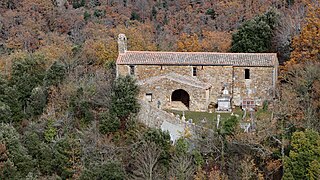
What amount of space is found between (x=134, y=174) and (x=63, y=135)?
20.7 feet

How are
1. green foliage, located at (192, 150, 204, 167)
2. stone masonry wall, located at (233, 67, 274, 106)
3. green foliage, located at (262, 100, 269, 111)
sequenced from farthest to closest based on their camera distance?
1. stone masonry wall, located at (233, 67, 274, 106)
2. green foliage, located at (262, 100, 269, 111)
3. green foliage, located at (192, 150, 204, 167)

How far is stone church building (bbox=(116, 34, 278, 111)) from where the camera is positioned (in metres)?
35.0

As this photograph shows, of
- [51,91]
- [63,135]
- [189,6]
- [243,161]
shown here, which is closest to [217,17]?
[189,6]

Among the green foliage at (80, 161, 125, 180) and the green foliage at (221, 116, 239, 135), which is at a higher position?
the green foliage at (221, 116, 239, 135)

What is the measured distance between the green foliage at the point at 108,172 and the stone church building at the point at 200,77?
6.47 meters

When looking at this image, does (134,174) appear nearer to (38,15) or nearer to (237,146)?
(237,146)

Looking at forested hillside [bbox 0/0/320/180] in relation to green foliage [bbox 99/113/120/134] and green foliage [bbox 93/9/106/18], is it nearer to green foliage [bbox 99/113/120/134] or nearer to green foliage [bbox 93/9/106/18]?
green foliage [bbox 99/113/120/134]

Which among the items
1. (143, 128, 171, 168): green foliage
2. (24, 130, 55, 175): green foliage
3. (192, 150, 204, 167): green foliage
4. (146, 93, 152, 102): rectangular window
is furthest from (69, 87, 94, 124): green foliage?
(192, 150, 204, 167): green foliage

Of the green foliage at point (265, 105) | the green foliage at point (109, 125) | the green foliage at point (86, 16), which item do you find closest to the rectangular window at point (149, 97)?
the green foliage at point (109, 125)

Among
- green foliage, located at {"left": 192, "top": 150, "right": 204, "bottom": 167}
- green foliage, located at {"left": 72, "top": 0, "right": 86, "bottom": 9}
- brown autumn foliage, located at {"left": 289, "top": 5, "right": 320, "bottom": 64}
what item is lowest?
green foliage, located at {"left": 192, "top": 150, "right": 204, "bottom": 167}

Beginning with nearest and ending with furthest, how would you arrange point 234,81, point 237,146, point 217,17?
point 237,146, point 234,81, point 217,17

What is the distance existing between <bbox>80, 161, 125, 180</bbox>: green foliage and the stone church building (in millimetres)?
6467

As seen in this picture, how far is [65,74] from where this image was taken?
40750 millimetres

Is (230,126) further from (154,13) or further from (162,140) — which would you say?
(154,13)
